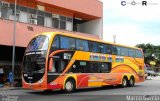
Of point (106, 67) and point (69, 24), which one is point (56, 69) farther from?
point (69, 24)

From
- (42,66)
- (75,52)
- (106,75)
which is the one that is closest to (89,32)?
(106,75)

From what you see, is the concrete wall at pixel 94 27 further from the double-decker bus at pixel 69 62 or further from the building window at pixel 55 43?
the building window at pixel 55 43

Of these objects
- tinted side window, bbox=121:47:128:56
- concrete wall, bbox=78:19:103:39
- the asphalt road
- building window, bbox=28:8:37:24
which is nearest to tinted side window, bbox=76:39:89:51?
the asphalt road

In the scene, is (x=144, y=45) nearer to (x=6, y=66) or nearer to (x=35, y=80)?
(x=6, y=66)

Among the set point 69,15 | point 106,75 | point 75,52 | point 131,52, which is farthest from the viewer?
point 69,15

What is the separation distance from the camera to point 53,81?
2014cm

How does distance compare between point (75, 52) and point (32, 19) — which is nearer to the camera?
point (75, 52)

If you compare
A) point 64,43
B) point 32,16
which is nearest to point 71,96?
point 64,43

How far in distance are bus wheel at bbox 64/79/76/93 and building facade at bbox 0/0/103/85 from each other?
7117mm

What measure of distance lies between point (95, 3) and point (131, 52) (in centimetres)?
858

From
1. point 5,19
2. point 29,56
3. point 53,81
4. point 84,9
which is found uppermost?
point 84,9

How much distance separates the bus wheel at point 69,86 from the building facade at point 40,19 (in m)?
7.12

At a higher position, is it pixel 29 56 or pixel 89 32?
pixel 89 32

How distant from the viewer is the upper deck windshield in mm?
20109
